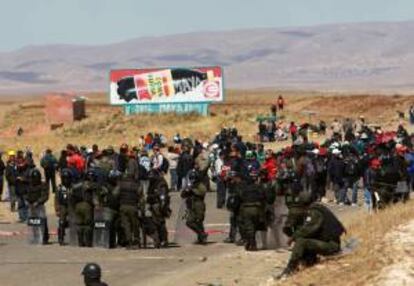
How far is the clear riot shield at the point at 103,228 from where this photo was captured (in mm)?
22094

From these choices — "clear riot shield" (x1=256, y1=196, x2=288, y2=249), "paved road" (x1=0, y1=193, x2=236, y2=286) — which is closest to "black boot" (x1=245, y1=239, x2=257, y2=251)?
"clear riot shield" (x1=256, y1=196, x2=288, y2=249)

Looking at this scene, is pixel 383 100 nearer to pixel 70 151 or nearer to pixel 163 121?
pixel 163 121

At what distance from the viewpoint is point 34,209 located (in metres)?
23.1

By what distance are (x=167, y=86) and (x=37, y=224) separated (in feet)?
156

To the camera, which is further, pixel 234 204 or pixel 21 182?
pixel 21 182

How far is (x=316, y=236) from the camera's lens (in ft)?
53.6

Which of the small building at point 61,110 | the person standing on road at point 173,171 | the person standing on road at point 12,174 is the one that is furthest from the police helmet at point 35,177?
the small building at point 61,110

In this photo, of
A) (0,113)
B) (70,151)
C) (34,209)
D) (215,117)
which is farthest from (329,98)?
(34,209)

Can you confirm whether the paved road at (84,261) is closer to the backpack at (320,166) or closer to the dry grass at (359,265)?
the dry grass at (359,265)

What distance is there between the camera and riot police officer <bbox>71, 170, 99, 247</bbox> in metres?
22.1

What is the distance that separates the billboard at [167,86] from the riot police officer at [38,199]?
→ 45356 mm

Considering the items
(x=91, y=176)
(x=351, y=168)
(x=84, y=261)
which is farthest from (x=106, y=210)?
(x=351, y=168)

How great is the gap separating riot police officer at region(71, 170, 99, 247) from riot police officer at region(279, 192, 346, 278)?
638cm

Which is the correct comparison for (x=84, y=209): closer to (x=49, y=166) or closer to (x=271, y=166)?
(x=271, y=166)
